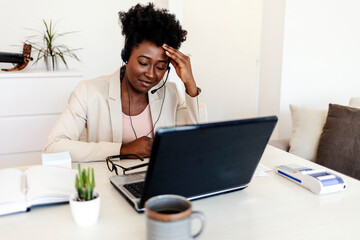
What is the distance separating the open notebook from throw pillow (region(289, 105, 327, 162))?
5.29 feet

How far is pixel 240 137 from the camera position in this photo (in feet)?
2.73

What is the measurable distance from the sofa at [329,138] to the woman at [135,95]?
0.91 metres

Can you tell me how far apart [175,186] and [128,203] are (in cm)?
19

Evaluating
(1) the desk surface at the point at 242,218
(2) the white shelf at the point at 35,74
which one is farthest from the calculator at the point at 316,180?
(2) the white shelf at the point at 35,74

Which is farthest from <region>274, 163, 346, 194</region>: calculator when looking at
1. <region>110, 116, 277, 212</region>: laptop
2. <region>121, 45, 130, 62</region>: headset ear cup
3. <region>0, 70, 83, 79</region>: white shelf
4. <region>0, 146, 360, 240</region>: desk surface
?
<region>0, 70, 83, 79</region>: white shelf

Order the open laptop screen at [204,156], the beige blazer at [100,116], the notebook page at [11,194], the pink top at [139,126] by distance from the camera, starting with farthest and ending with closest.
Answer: the pink top at [139,126] < the beige blazer at [100,116] < the notebook page at [11,194] < the open laptop screen at [204,156]

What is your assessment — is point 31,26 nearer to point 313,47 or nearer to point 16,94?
point 16,94

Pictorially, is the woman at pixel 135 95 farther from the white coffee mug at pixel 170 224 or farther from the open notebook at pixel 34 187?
the white coffee mug at pixel 170 224

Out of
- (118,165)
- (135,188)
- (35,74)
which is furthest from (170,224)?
(35,74)

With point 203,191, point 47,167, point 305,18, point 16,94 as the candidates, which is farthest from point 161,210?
point 305,18

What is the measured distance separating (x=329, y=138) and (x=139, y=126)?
1.22 metres

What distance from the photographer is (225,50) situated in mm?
3725

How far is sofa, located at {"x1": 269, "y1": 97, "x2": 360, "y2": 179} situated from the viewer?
205cm

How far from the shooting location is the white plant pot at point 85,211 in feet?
2.59
